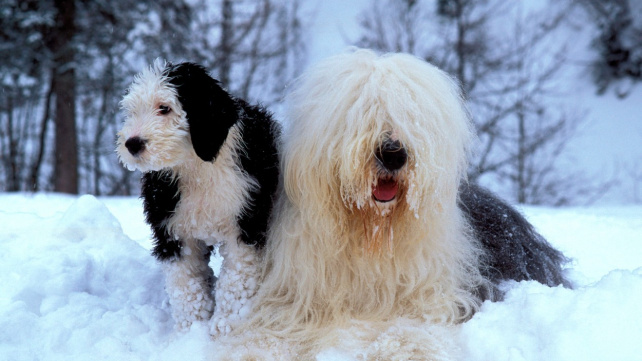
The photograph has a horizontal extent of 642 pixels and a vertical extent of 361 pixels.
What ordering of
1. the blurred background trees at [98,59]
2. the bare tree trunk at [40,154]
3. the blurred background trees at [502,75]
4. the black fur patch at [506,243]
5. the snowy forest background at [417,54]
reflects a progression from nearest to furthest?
the black fur patch at [506,243] < the blurred background trees at [98,59] < the bare tree trunk at [40,154] < the snowy forest background at [417,54] < the blurred background trees at [502,75]

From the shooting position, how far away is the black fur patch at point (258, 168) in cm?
239

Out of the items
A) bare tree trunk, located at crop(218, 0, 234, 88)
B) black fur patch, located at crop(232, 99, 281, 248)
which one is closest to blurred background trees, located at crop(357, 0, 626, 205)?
bare tree trunk, located at crop(218, 0, 234, 88)

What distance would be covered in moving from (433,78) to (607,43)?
19.4 m

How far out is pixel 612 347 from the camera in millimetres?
1896

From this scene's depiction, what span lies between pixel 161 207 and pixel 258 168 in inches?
18.6

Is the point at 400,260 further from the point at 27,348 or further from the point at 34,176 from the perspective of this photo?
the point at 34,176

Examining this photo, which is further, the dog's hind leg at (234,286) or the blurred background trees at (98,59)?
the blurred background trees at (98,59)

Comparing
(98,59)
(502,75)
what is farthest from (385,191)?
(502,75)

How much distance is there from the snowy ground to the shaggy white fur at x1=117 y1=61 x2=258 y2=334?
0.18m

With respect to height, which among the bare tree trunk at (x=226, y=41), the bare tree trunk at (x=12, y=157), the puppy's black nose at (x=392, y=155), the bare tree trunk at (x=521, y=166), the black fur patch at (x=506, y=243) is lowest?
the bare tree trunk at (x=12, y=157)

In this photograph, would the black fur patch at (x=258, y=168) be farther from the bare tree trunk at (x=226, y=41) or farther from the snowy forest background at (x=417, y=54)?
the bare tree trunk at (x=226, y=41)

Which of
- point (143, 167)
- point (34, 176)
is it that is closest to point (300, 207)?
point (143, 167)

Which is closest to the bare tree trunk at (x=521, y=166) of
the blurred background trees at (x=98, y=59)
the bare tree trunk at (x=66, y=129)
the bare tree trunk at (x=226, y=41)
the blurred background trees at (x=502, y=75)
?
the blurred background trees at (x=502, y=75)

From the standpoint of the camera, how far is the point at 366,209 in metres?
2.25
